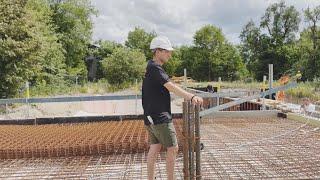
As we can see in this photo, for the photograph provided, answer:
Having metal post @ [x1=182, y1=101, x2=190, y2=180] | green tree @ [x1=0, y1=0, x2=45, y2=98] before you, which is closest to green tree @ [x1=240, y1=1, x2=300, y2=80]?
green tree @ [x1=0, y1=0, x2=45, y2=98]

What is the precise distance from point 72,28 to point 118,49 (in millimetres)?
4519

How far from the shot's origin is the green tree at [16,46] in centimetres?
1453

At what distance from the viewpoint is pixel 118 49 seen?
34.2m

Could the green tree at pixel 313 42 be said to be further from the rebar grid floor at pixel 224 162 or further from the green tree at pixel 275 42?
the rebar grid floor at pixel 224 162

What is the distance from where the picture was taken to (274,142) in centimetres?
557

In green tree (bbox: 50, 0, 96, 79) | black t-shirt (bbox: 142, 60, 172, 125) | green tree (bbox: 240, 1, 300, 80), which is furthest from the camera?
green tree (bbox: 240, 1, 300, 80)

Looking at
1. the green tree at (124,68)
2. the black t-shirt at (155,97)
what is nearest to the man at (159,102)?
the black t-shirt at (155,97)

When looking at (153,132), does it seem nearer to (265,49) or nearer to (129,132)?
(129,132)

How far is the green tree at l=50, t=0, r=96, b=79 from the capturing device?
3447cm

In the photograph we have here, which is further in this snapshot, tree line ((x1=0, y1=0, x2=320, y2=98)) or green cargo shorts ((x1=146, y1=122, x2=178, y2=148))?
tree line ((x1=0, y1=0, x2=320, y2=98))

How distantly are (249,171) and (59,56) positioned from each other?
86.0ft

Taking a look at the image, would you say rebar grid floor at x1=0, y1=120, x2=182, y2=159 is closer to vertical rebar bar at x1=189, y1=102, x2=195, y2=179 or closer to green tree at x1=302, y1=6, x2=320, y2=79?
vertical rebar bar at x1=189, y1=102, x2=195, y2=179

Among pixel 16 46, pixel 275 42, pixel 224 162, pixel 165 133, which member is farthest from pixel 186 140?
pixel 275 42

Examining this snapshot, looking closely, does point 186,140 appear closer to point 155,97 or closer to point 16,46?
point 155,97
